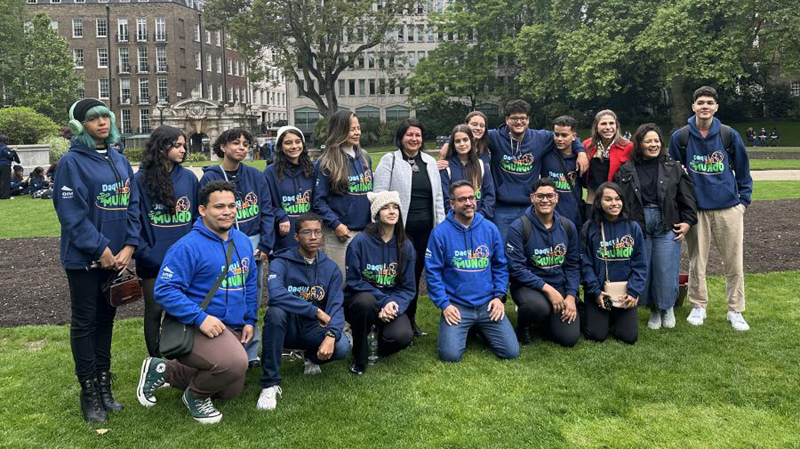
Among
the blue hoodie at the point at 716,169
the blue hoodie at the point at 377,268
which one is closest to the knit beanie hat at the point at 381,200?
the blue hoodie at the point at 377,268

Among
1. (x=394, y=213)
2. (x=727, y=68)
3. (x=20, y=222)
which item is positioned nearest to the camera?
(x=394, y=213)

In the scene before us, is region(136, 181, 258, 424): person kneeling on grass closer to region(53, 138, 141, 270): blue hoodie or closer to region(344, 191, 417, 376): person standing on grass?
region(53, 138, 141, 270): blue hoodie

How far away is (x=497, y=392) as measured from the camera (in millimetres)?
4758

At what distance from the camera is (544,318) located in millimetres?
5867

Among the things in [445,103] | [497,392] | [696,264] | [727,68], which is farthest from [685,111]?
[497,392]

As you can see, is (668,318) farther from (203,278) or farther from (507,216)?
(203,278)

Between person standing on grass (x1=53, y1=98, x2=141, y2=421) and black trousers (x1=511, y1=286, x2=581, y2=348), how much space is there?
3323mm

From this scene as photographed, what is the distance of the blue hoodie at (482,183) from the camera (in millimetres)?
6203

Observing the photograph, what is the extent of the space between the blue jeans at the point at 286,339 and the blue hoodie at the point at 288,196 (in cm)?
86

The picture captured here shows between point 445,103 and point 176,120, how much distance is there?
22599 mm

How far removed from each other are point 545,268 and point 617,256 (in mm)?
677

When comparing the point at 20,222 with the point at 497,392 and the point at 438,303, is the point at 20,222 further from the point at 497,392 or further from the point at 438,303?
the point at 497,392

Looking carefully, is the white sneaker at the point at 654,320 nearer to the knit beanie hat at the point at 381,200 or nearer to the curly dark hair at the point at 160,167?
the knit beanie hat at the point at 381,200

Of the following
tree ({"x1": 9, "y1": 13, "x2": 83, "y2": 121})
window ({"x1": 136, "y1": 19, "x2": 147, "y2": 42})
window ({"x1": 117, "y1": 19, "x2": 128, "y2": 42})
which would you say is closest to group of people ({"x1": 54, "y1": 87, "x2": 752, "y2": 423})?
tree ({"x1": 9, "y1": 13, "x2": 83, "y2": 121})
